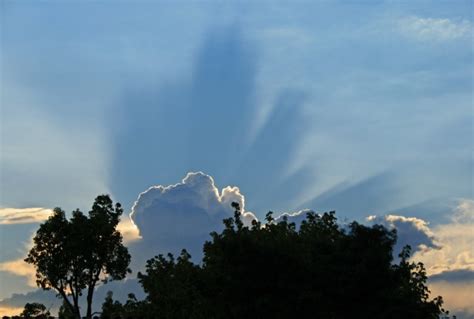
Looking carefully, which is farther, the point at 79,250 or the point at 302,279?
the point at 79,250

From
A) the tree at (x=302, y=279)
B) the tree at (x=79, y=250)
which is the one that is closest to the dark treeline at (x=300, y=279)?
the tree at (x=302, y=279)

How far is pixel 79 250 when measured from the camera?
69875 mm

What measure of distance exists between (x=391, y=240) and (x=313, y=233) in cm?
733

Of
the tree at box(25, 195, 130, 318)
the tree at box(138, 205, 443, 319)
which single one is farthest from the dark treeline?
the tree at box(25, 195, 130, 318)

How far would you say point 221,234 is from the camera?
52156mm

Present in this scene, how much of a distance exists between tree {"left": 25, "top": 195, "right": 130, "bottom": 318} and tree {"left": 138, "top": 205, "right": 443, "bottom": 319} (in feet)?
63.6

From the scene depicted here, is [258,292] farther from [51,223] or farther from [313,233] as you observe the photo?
[51,223]

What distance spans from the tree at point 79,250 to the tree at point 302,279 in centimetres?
1937

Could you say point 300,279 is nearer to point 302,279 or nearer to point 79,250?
point 302,279

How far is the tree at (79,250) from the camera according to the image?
227ft

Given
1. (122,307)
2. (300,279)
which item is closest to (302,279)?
(300,279)

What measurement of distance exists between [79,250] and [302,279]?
1151 inches

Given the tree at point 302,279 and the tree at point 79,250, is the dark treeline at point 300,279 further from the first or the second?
the tree at point 79,250

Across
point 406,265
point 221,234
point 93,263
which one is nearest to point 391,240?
point 406,265
